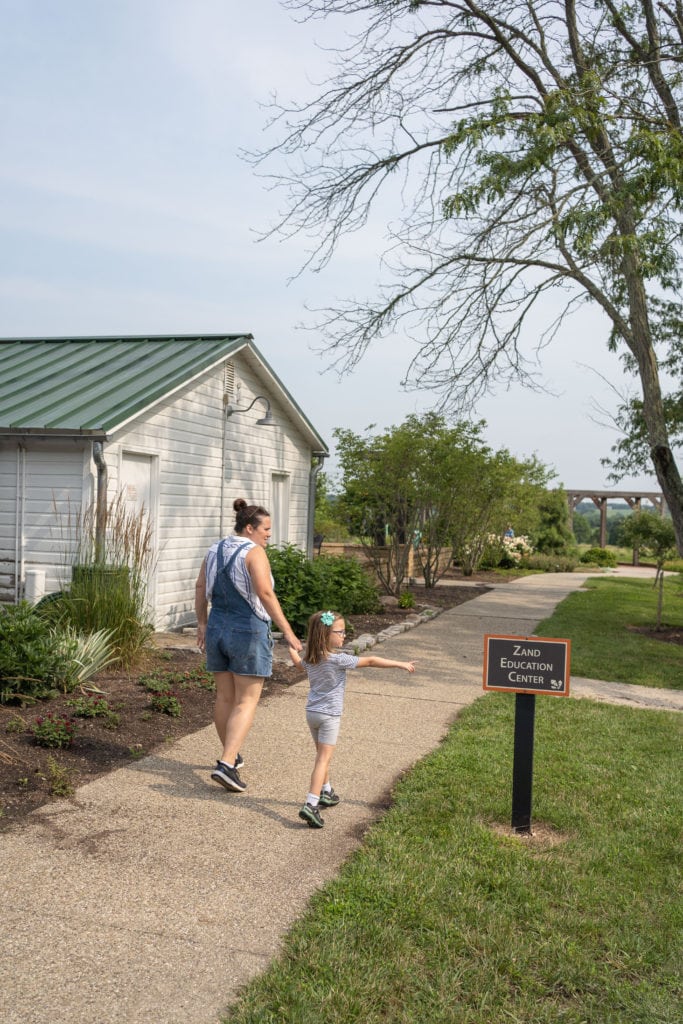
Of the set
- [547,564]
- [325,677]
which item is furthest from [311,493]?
[547,564]

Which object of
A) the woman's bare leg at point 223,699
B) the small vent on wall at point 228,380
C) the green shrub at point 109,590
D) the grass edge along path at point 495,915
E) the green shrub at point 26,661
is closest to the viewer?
the grass edge along path at point 495,915

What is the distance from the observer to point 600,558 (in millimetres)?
33156

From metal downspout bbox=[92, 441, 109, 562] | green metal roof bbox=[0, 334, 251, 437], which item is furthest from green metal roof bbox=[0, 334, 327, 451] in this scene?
metal downspout bbox=[92, 441, 109, 562]

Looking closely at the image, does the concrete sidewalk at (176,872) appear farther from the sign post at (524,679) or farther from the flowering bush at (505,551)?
the flowering bush at (505,551)

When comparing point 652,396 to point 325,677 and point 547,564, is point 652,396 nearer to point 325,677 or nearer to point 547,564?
point 325,677

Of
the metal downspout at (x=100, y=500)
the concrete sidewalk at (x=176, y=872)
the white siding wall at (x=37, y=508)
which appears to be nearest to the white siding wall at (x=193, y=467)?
the metal downspout at (x=100, y=500)

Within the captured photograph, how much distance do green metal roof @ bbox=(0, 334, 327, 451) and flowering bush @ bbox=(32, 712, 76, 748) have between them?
4.10 metres

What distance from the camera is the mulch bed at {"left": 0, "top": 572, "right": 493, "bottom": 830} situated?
508 centimetres

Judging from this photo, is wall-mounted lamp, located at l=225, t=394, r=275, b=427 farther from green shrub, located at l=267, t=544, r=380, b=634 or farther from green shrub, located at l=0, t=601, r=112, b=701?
green shrub, located at l=0, t=601, r=112, b=701

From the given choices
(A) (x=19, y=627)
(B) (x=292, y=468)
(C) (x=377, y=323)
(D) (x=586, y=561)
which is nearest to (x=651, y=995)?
(A) (x=19, y=627)

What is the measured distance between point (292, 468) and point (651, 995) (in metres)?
12.6

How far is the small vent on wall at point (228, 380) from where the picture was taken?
498 inches

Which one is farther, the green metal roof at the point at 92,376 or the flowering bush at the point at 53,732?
the green metal roof at the point at 92,376

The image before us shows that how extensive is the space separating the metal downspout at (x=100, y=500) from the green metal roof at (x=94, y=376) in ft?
0.68
